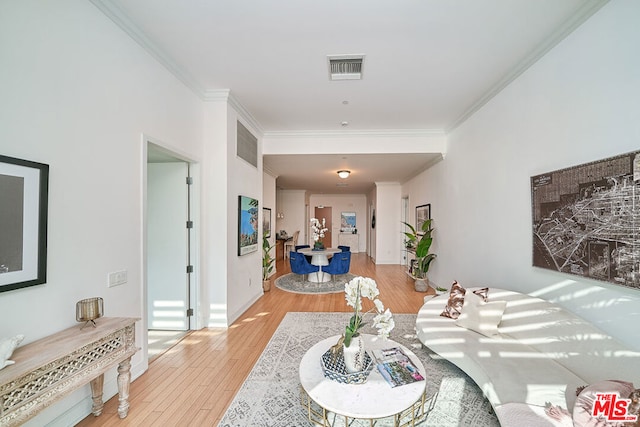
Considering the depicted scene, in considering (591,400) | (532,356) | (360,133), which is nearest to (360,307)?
(591,400)

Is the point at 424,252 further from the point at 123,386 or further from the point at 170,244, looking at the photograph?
the point at 123,386

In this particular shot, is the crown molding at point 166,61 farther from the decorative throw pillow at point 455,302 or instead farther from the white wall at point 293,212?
the white wall at point 293,212

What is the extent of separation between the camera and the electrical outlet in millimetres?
2207

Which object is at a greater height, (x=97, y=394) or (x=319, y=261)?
(x=319, y=261)

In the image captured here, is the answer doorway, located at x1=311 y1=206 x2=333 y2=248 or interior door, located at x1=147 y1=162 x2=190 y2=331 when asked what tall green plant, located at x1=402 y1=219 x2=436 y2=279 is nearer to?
interior door, located at x1=147 y1=162 x2=190 y2=331

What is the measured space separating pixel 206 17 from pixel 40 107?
55.8 inches

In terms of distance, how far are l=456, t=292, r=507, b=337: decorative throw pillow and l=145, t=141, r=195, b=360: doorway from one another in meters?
3.34

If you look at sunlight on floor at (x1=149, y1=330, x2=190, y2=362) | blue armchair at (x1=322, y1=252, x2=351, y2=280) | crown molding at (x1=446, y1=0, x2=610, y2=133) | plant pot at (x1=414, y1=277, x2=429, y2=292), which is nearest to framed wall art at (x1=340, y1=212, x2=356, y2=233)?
blue armchair at (x1=322, y1=252, x2=351, y2=280)

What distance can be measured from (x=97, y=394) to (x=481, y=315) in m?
3.36

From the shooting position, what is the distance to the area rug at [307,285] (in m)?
5.59

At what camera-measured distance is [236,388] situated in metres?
2.36

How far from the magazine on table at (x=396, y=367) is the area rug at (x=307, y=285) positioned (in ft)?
11.4

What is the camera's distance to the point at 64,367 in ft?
4.96

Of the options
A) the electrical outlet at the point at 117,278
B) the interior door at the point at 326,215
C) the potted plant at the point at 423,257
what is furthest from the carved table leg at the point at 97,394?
the interior door at the point at 326,215
